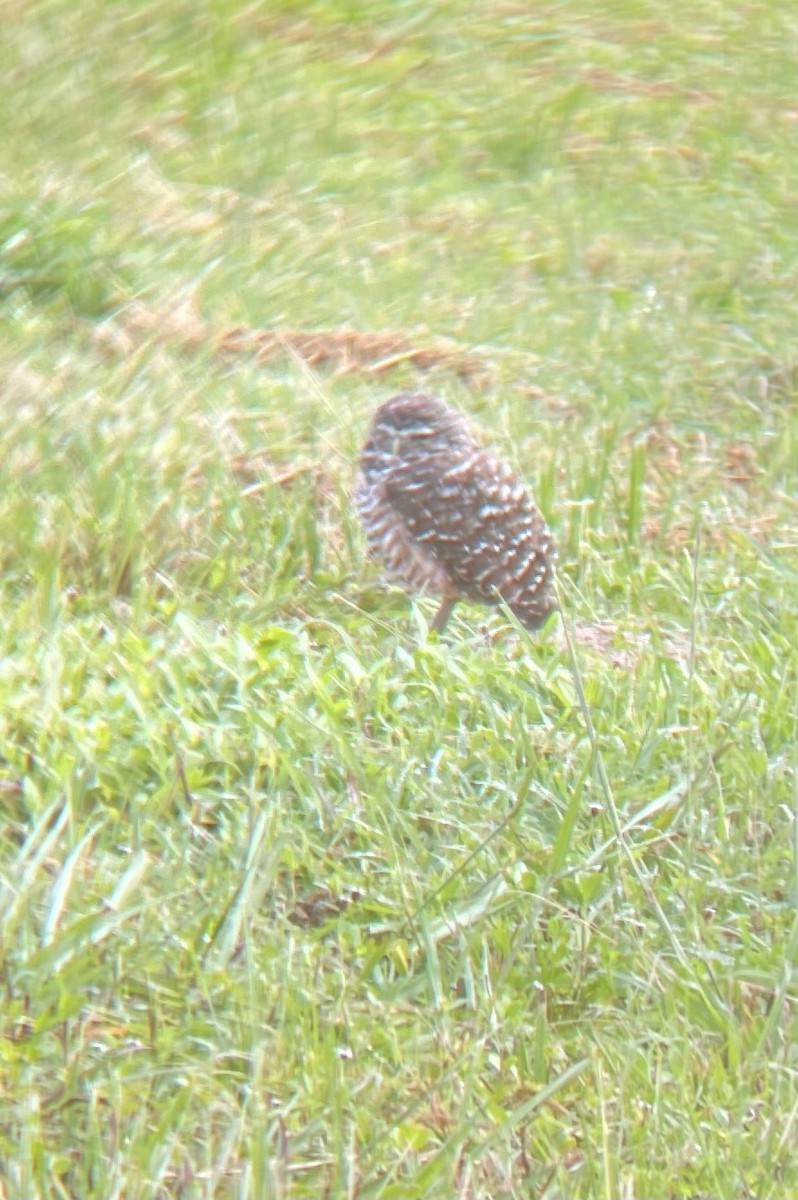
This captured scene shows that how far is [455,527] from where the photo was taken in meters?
5.84

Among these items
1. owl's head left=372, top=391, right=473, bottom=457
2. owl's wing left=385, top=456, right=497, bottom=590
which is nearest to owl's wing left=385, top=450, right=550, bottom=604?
owl's wing left=385, top=456, right=497, bottom=590

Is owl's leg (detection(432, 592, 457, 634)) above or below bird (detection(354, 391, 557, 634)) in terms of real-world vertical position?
below

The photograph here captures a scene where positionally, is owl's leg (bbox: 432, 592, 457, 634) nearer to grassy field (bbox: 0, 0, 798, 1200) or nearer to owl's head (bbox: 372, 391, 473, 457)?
grassy field (bbox: 0, 0, 798, 1200)

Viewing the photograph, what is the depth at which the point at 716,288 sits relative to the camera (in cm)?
846

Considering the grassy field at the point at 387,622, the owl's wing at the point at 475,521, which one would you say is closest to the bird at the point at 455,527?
the owl's wing at the point at 475,521

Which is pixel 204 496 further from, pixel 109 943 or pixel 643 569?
pixel 109 943

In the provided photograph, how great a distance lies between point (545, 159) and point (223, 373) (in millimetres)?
3094

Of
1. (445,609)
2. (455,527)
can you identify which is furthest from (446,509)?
(445,609)

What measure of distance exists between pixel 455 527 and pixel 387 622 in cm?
35

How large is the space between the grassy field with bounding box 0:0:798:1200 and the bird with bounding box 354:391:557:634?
125 millimetres

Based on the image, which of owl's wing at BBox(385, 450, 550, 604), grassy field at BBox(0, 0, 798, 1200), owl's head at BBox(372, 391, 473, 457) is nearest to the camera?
grassy field at BBox(0, 0, 798, 1200)

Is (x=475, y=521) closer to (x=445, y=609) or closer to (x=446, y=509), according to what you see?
(x=446, y=509)

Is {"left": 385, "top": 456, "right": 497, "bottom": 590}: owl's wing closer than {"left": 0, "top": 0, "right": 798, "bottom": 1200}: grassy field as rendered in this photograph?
No

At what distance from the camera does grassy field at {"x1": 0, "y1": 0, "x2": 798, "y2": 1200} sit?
11.6 ft
